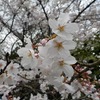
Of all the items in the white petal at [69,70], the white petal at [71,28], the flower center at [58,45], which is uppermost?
the white petal at [71,28]

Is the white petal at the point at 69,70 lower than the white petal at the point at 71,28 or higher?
lower

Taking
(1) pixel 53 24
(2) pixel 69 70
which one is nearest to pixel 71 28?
(1) pixel 53 24

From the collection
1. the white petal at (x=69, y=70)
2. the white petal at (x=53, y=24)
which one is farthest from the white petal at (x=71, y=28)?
the white petal at (x=69, y=70)

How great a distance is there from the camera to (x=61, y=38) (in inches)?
47.2

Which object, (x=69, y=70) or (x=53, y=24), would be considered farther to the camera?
(x=69, y=70)

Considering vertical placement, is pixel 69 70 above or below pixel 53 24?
below

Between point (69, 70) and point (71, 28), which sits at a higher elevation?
point (71, 28)

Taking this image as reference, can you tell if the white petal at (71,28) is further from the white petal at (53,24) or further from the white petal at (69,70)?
the white petal at (69,70)

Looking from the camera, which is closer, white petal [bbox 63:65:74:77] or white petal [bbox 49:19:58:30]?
white petal [bbox 49:19:58:30]

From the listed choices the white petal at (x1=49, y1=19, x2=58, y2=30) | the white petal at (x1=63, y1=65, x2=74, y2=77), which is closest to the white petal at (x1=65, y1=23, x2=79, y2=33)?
the white petal at (x1=49, y1=19, x2=58, y2=30)

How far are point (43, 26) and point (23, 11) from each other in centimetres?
80

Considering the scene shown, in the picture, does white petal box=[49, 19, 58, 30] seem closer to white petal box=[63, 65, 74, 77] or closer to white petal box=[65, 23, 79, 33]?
white petal box=[65, 23, 79, 33]

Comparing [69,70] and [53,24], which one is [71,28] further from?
[69,70]

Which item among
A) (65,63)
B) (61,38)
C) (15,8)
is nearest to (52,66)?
(65,63)
